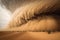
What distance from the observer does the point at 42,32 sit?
0.85 metres

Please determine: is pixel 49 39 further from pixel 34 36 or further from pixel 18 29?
pixel 18 29

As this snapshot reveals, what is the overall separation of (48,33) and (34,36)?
109 mm

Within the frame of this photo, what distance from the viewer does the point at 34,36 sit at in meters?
0.85

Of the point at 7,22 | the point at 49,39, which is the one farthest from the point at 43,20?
the point at 7,22

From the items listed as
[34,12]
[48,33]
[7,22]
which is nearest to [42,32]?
[48,33]

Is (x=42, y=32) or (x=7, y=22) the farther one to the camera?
(x=7, y=22)

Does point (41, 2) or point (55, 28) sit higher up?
point (41, 2)

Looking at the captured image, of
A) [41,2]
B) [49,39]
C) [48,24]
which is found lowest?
[49,39]

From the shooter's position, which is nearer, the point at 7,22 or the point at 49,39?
the point at 49,39

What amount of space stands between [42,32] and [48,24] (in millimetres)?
77

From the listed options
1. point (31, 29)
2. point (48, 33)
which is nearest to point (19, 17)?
point (31, 29)

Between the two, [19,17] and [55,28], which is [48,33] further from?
[19,17]

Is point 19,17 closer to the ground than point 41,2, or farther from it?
closer to the ground

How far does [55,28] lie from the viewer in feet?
2.76
